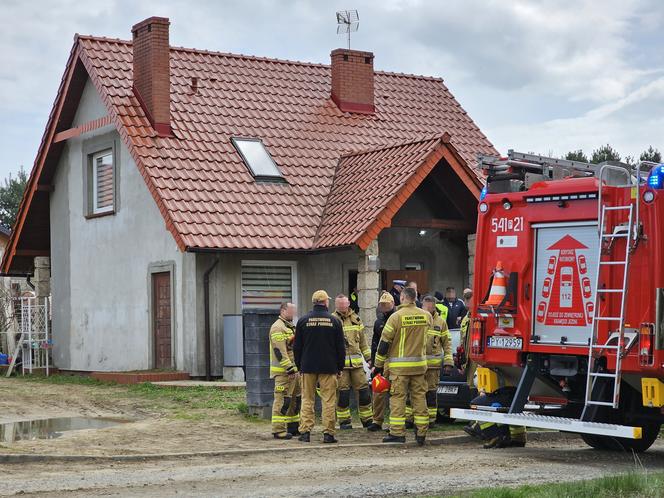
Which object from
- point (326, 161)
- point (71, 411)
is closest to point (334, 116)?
point (326, 161)

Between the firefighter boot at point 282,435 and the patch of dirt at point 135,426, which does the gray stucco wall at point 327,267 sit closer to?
the patch of dirt at point 135,426

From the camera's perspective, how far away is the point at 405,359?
14.3 meters

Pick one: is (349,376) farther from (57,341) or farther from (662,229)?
(57,341)

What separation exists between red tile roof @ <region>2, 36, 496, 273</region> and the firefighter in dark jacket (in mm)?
7130

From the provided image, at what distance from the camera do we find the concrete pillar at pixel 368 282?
72.4ft

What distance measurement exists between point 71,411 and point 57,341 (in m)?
9.42

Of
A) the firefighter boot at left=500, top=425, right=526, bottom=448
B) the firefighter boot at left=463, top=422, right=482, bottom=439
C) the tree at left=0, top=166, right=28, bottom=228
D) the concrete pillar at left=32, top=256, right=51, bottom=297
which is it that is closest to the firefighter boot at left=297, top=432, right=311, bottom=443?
the firefighter boot at left=463, top=422, right=482, bottom=439

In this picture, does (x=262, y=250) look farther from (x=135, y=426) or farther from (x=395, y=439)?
(x=395, y=439)

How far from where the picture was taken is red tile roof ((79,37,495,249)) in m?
22.7

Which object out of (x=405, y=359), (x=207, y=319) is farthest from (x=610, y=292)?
(x=207, y=319)

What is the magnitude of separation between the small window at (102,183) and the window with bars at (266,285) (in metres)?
3.85

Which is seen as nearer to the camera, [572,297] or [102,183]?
[572,297]

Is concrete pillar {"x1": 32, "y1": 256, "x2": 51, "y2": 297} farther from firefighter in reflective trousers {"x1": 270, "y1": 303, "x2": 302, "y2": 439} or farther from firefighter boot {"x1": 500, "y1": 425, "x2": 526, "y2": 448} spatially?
firefighter boot {"x1": 500, "y1": 425, "x2": 526, "y2": 448}

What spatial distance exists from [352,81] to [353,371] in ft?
45.1
